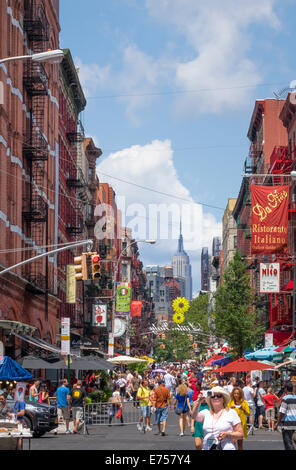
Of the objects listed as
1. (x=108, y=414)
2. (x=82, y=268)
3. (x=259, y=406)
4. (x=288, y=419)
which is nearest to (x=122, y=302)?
(x=108, y=414)

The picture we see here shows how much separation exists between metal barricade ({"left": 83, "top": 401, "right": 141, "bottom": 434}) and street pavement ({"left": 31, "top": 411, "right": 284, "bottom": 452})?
24.3 inches

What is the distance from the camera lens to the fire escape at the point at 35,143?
4772cm

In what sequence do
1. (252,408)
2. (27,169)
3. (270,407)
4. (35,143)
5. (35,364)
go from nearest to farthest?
(252,408), (270,407), (35,364), (27,169), (35,143)

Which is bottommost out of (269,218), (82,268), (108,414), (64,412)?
(108,414)

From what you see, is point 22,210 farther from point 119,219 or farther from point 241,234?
point 119,219

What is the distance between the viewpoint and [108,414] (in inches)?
1314

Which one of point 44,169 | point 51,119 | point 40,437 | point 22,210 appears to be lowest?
point 40,437

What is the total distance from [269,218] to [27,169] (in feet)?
44.1

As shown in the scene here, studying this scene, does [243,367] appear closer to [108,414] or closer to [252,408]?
[252,408]

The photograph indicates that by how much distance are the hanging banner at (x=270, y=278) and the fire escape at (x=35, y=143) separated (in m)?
13.7

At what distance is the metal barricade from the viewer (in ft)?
108
